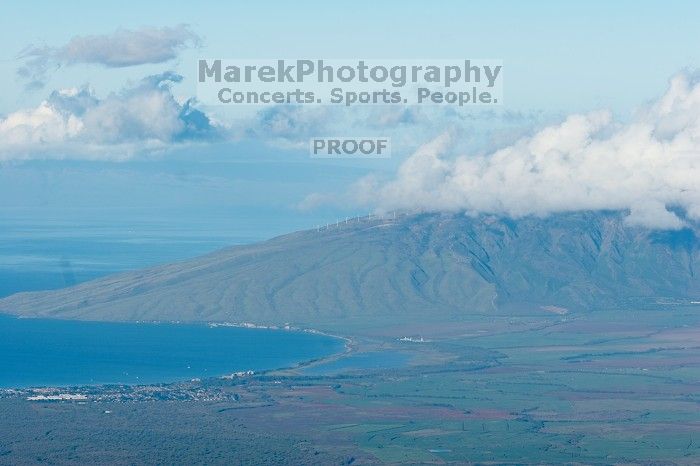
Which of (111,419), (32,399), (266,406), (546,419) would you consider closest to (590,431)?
(546,419)

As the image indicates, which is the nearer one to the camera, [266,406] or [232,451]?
[232,451]

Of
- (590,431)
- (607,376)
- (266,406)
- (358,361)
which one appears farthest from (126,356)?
(590,431)

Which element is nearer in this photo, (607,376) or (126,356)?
(607,376)

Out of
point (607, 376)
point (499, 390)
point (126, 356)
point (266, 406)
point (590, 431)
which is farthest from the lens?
point (126, 356)

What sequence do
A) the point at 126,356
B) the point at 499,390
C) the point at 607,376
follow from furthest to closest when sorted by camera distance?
the point at 126,356 < the point at 607,376 < the point at 499,390

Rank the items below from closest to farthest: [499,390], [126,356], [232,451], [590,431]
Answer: [232,451] → [590,431] → [499,390] → [126,356]

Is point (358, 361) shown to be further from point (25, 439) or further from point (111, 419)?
point (25, 439)

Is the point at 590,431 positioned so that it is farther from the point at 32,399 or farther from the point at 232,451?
the point at 32,399

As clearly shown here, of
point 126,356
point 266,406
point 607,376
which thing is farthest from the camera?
point 126,356
